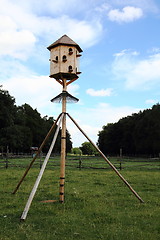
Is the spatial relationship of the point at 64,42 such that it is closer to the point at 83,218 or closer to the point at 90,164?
the point at 83,218

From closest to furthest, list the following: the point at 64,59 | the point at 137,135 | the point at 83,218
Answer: the point at 83,218, the point at 64,59, the point at 137,135

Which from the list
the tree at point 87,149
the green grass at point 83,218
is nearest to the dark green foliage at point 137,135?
the tree at point 87,149

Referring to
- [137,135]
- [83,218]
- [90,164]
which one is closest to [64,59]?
[83,218]

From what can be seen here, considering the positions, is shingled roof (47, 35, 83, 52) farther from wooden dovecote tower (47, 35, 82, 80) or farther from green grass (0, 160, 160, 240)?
green grass (0, 160, 160, 240)

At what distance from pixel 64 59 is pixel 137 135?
54.5 metres

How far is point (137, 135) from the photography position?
203 feet

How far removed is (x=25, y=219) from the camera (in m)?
6.61

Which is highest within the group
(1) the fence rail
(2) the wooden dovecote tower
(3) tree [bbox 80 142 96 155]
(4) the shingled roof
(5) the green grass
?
(4) the shingled roof

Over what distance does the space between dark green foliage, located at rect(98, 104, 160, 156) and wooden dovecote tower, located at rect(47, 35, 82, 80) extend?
159 feet

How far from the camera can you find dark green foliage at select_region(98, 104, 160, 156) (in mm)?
56688

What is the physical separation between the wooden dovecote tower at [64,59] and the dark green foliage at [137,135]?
48.6 metres

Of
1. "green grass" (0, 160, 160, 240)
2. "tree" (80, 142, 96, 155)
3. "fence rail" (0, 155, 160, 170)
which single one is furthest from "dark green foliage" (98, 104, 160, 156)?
"green grass" (0, 160, 160, 240)

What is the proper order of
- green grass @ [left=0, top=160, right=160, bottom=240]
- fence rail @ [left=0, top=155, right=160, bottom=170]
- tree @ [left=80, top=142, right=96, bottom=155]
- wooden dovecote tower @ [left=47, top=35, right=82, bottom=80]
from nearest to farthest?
green grass @ [left=0, top=160, right=160, bottom=240]
wooden dovecote tower @ [left=47, top=35, right=82, bottom=80]
fence rail @ [left=0, top=155, right=160, bottom=170]
tree @ [left=80, top=142, right=96, bottom=155]

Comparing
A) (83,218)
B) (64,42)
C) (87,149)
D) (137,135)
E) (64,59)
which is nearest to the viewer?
(83,218)
